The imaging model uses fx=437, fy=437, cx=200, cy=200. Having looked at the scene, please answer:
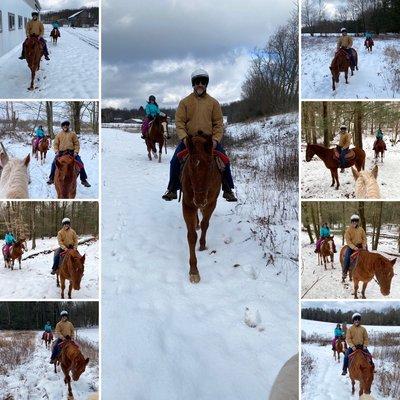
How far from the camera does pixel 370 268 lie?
9.53 ft

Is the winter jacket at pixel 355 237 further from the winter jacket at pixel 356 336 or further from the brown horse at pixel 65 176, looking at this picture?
the brown horse at pixel 65 176

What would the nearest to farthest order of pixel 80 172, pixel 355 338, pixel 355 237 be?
pixel 355 338, pixel 355 237, pixel 80 172

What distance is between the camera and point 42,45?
12.3ft

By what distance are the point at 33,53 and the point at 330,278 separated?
296cm

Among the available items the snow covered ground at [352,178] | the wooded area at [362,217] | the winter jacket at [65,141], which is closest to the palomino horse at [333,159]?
the snow covered ground at [352,178]

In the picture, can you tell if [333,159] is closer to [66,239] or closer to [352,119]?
[352,119]

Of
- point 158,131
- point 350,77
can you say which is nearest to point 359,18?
point 350,77

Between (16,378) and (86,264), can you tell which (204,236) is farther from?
(16,378)

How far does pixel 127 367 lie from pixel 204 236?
8.05 ft

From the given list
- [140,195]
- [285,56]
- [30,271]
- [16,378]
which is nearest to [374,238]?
[285,56]

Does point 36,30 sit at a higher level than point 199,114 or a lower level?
higher

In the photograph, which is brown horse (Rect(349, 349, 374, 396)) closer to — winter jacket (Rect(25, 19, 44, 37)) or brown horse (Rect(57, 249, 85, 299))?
brown horse (Rect(57, 249, 85, 299))

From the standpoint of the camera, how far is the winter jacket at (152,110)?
453 inches

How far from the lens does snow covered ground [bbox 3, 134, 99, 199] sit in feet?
10.8
